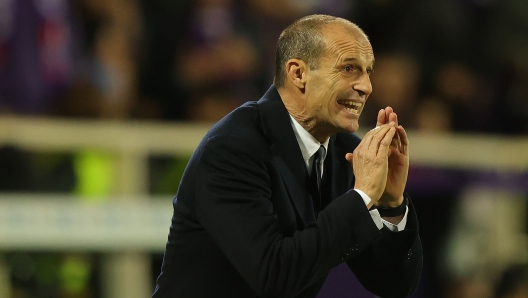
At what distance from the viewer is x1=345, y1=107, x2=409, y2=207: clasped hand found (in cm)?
243

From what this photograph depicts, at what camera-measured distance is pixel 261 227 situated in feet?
7.63

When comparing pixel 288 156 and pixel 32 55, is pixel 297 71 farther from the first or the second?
pixel 32 55

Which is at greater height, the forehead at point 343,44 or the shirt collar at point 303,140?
the forehead at point 343,44

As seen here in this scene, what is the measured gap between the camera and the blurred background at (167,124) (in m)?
5.12

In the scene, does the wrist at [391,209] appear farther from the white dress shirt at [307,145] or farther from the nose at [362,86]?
the nose at [362,86]

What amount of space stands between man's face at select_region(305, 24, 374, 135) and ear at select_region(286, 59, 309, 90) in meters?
0.02

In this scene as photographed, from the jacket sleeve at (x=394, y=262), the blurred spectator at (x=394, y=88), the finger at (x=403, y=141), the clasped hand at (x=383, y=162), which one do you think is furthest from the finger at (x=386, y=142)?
the blurred spectator at (x=394, y=88)

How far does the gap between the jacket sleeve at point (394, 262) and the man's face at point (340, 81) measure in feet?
1.18

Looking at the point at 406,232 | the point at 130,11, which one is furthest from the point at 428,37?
the point at 406,232

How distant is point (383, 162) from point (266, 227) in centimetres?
37

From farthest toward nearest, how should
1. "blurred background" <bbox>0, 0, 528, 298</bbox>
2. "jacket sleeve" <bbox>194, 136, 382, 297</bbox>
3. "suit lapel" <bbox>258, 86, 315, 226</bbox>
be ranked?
"blurred background" <bbox>0, 0, 528, 298</bbox>, "suit lapel" <bbox>258, 86, 315, 226</bbox>, "jacket sleeve" <bbox>194, 136, 382, 297</bbox>

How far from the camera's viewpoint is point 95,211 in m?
5.18

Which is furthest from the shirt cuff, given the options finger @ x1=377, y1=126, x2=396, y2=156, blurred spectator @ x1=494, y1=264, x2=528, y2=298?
blurred spectator @ x1=494, y1=264, x2=528, y2=298

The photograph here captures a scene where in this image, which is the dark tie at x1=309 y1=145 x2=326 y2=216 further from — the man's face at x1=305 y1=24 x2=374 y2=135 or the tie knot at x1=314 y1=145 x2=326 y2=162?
the man's face at x1=305 y1=24 x2=374 y2=135
